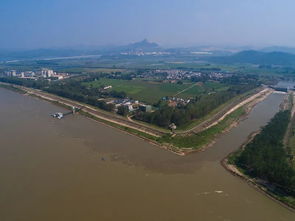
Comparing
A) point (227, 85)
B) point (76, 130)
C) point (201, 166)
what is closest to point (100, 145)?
point (76, 130)

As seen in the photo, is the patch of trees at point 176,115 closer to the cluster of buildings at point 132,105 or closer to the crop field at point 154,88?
the cluster of buildings at point 132,105

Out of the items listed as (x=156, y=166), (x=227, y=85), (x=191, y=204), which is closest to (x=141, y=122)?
(x=156, y=166)

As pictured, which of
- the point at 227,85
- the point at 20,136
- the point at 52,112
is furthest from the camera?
the point at 227,85

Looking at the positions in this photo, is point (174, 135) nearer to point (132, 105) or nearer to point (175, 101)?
point (132, 105)

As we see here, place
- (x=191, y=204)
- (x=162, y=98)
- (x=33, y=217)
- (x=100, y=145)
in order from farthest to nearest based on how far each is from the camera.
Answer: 1. (x=162, y=98)
2. (x=100, y=145)
3. (x=191, y=204)
4. (x=33, y=217)

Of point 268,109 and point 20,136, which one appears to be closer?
point 20,136

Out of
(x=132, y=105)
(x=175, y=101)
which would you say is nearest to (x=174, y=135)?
(x=132, y=105)

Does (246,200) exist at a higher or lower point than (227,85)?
lower

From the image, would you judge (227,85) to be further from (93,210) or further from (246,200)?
(93,210)
